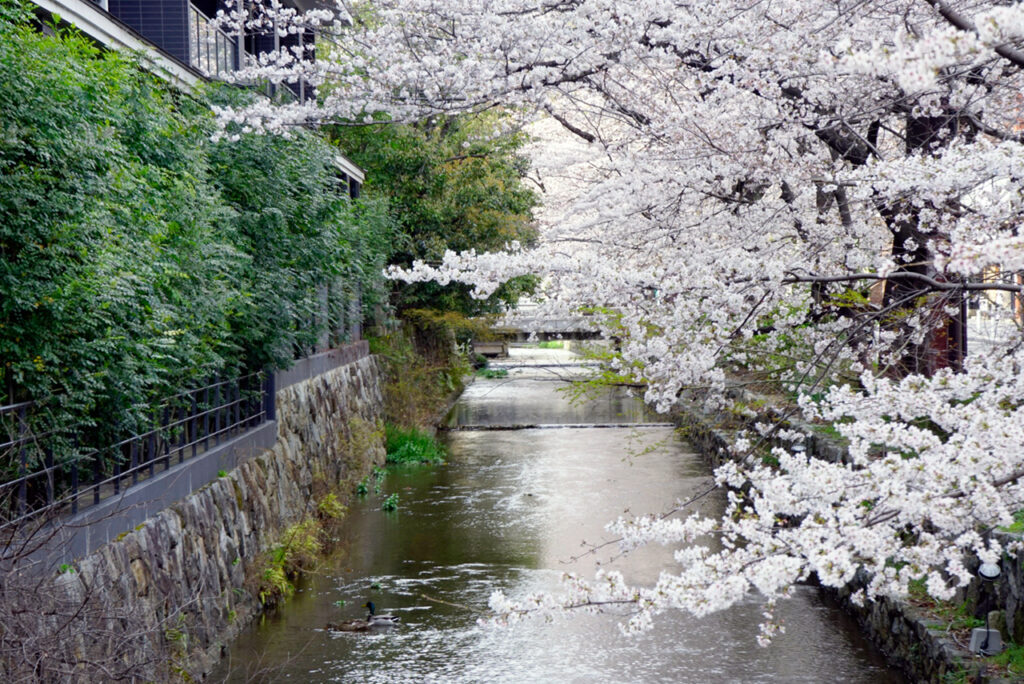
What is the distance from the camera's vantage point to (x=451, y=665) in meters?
8.42

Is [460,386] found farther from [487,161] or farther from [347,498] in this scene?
[347,498]

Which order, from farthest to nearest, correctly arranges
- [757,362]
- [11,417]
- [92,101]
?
[757,362] → [92,101] → [11,417]

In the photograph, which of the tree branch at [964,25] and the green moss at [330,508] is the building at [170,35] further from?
the tree branch at [964,25]

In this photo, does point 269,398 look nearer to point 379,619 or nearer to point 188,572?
point 379,619

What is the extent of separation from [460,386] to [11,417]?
82.2ft

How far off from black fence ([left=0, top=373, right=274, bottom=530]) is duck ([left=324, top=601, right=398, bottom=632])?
1980 millimetres

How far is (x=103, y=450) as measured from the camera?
668 cm

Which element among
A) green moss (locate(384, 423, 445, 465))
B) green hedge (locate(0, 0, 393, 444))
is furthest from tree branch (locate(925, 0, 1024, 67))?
green moss (locate(384, 423, 445, 465))

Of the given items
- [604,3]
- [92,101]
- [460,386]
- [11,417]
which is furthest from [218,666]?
[460,386]

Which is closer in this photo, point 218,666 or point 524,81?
point 218,666

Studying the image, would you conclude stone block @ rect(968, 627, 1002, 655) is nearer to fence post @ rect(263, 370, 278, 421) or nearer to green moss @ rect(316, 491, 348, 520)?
fence post @ rect(263, 370, 278, 421)

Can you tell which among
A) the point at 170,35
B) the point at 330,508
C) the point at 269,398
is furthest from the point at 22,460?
the point at 170,35

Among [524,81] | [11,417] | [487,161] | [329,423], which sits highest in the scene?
[487,161]

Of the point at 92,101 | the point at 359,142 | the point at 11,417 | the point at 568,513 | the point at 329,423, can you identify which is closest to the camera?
the point at 11,417
